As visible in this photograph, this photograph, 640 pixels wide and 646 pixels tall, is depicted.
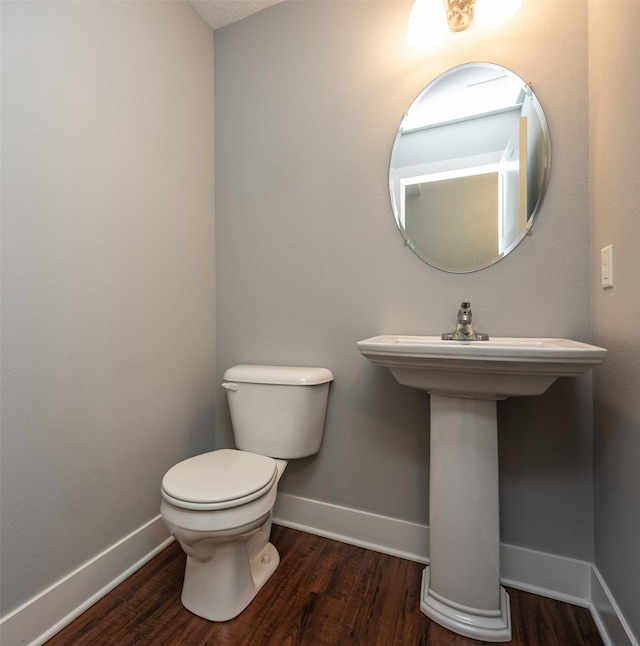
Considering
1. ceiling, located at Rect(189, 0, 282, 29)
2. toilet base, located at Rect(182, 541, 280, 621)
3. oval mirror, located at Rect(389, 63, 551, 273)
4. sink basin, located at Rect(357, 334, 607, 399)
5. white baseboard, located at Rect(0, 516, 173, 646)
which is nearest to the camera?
sink basin, located at Rect(357, 334, 607, 399)

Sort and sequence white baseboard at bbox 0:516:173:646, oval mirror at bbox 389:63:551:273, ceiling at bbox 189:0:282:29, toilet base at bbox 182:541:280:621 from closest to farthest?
white baseboard at bbox 0:516:173:646 < toilet base at bbox 182:541:280:621 < oval mirror at bbox 389:63:551:273 < ceiling at bbox 189:0:282:29

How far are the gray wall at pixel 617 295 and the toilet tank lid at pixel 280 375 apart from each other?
3.11 feet

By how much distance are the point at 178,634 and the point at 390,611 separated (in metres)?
0.66

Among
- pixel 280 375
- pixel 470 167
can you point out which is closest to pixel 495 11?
pixel 470 167

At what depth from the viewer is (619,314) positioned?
3.15 feet

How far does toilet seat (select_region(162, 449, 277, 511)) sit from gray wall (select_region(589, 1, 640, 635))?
1.02m

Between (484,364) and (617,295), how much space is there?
1.48 ft

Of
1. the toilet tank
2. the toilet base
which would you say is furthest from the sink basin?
the toilet base

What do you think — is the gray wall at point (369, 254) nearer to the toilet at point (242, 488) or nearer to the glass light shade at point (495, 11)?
the glass light shade at point (495, 11)

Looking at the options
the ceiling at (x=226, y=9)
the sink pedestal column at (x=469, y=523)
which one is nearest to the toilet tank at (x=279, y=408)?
the sink pedestal column at (x=469, y=523)

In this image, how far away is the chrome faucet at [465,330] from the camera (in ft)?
3.82

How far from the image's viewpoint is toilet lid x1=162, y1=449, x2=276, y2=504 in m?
1.01

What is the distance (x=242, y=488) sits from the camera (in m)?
1.04

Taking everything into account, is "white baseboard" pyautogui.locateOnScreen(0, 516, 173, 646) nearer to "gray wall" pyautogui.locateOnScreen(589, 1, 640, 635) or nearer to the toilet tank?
the toilet tank
